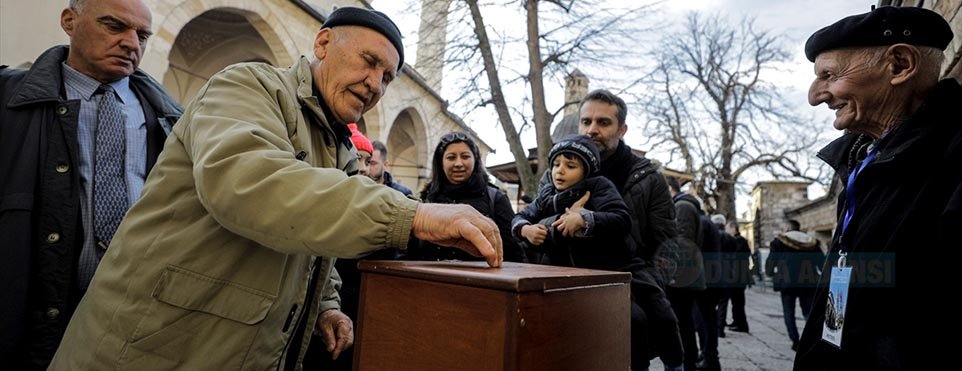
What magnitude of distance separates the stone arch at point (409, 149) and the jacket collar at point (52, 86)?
13.8 metres

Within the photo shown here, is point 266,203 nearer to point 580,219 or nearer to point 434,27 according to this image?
point 580,219

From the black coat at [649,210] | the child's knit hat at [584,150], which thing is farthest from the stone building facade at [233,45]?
the black coat at [649,210]

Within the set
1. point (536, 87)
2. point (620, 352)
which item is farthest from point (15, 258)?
point (536, 87)

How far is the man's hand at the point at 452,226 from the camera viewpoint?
1006 mm

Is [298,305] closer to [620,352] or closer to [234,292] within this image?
[234,292]

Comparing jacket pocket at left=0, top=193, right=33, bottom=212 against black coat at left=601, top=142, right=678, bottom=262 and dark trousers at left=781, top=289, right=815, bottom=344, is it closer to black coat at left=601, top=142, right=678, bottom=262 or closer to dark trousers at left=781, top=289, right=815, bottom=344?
black coat at left=601, top=142, right=678, bottom=262

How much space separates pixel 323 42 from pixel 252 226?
83 centimetres

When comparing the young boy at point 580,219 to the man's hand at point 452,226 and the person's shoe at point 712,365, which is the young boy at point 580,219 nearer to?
the man's hand at point 452,226

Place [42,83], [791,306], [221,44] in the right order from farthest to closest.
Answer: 1. [221,44]
2. [791,306]
3. [42,83]

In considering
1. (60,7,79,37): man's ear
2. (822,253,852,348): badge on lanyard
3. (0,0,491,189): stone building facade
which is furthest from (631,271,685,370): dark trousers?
(0,0,491,189): stone building facade

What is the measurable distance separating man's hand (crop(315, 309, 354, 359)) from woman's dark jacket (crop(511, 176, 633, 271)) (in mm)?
1117

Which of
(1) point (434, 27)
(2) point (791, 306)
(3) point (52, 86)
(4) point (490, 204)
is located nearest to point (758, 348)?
(2) point (791, 306)

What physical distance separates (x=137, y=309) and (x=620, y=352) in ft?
4.15

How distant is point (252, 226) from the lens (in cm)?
97
